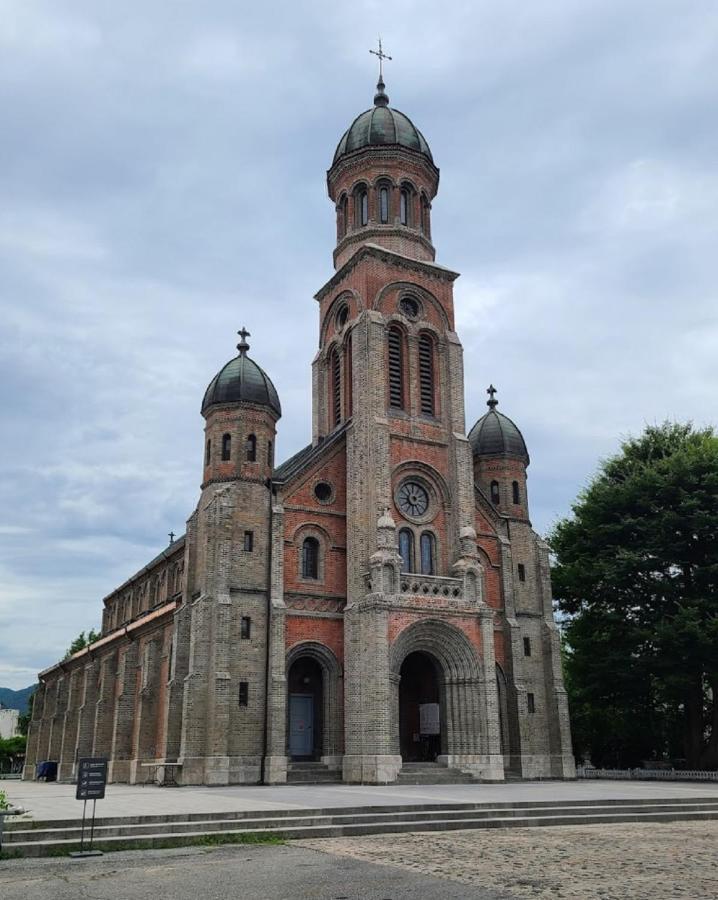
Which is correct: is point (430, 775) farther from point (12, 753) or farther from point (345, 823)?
point (12, 753)

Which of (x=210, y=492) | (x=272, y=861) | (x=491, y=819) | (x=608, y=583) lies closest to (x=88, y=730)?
(x=210, y=492)

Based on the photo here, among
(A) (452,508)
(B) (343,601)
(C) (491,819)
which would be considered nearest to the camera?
(C) (491,819)

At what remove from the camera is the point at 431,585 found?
34438 mm

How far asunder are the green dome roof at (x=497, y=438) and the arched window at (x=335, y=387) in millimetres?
6829

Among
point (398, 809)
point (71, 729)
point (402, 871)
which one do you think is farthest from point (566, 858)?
point (71, 729)

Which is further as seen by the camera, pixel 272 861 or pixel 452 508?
pixel 452 508

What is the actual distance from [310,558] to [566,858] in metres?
23.5

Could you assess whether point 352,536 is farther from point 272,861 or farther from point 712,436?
point 272,861

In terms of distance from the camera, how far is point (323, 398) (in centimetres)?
4194

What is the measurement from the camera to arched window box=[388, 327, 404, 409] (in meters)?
38.5

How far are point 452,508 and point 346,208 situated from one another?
1648 centimetres

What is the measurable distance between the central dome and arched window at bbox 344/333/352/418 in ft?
34.2

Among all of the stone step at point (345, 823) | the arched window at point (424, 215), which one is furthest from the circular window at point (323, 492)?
the stone step at point (345, 823)

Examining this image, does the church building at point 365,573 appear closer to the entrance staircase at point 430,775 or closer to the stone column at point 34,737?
the entrance staircase at point 430,775
